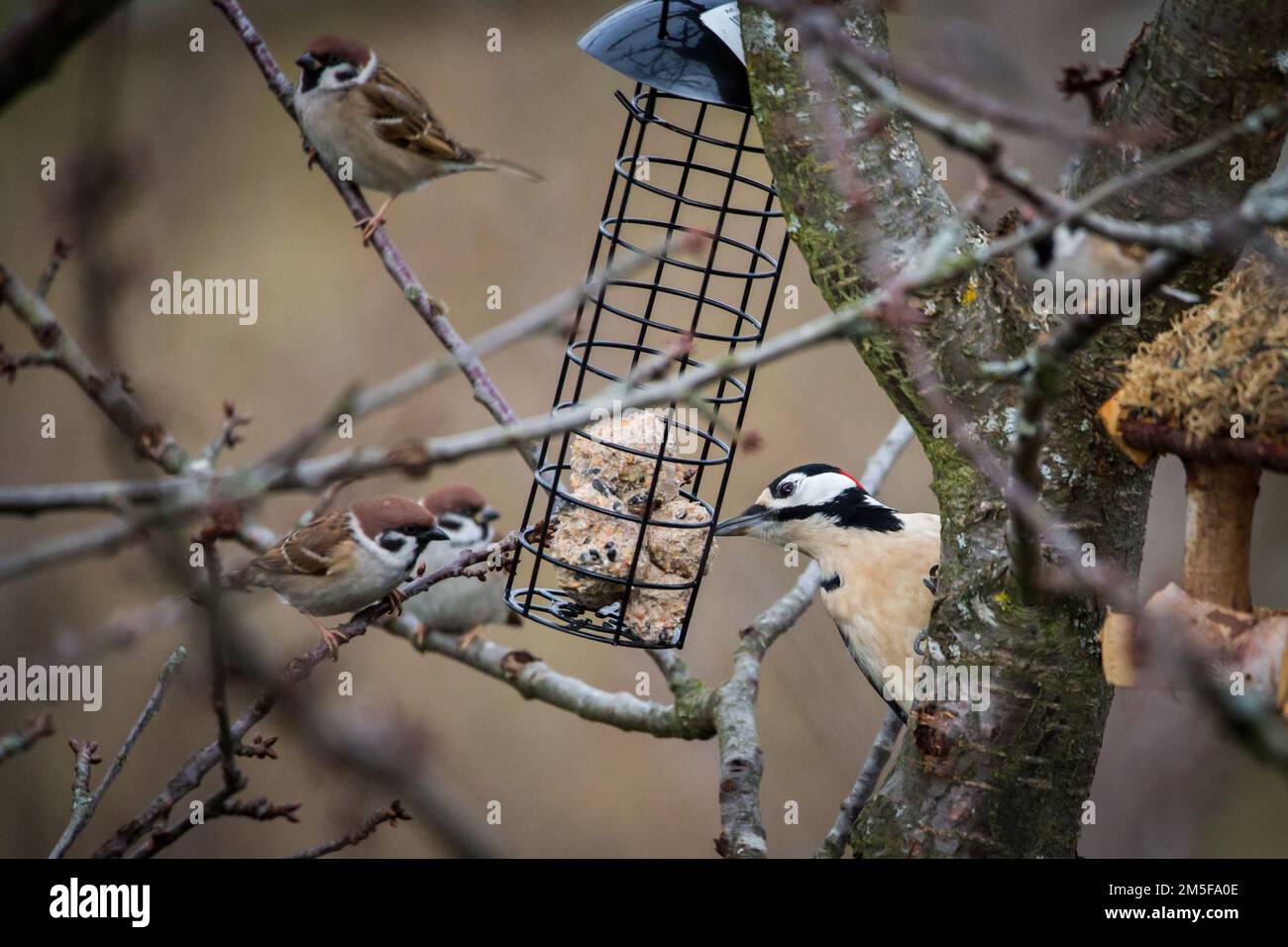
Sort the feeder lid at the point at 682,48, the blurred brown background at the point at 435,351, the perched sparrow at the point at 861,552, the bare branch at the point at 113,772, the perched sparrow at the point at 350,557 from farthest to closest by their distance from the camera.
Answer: the blurred brown background at the point at 435,351 → the perched sparrow at the point at 350,557 → the perched sparrow at the point at 861,552 → the feeder lid at the point at 682,48 → the bare branch at the point at 113,772

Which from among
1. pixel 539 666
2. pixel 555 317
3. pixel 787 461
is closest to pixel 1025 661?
pixel 555 317

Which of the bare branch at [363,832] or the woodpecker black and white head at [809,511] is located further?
the woodpecker black and white head at [809,511]

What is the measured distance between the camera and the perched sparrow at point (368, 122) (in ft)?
15.2

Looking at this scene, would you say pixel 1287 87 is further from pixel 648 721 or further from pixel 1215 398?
pixel 648 721

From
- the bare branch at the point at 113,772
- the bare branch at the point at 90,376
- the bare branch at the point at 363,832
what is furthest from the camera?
the bare branch at the point at 363,832

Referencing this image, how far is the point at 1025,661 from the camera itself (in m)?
2.84

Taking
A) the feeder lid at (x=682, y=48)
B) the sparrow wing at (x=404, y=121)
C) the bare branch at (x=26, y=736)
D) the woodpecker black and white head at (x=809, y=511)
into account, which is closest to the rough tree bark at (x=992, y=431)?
the feeder lid at (x=682, y=48)

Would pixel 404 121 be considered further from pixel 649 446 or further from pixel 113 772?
pixel 113 772

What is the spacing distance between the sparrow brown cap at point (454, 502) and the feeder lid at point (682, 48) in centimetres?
253

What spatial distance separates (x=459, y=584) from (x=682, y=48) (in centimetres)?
268

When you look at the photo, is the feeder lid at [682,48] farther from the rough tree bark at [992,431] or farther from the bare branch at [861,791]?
the bare branch at [861,791]

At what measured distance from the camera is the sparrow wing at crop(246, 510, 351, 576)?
4508 millimetres

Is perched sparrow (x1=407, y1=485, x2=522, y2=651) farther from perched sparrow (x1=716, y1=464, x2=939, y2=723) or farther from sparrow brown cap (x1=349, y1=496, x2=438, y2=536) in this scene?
perched sparrow (x1=716, y1=464, x2=939, y2=723)

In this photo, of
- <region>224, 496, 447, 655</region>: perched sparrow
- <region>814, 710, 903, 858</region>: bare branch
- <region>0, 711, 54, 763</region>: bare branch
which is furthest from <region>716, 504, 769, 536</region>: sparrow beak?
<region>0, 711, 54, 763</region>: bare branch
